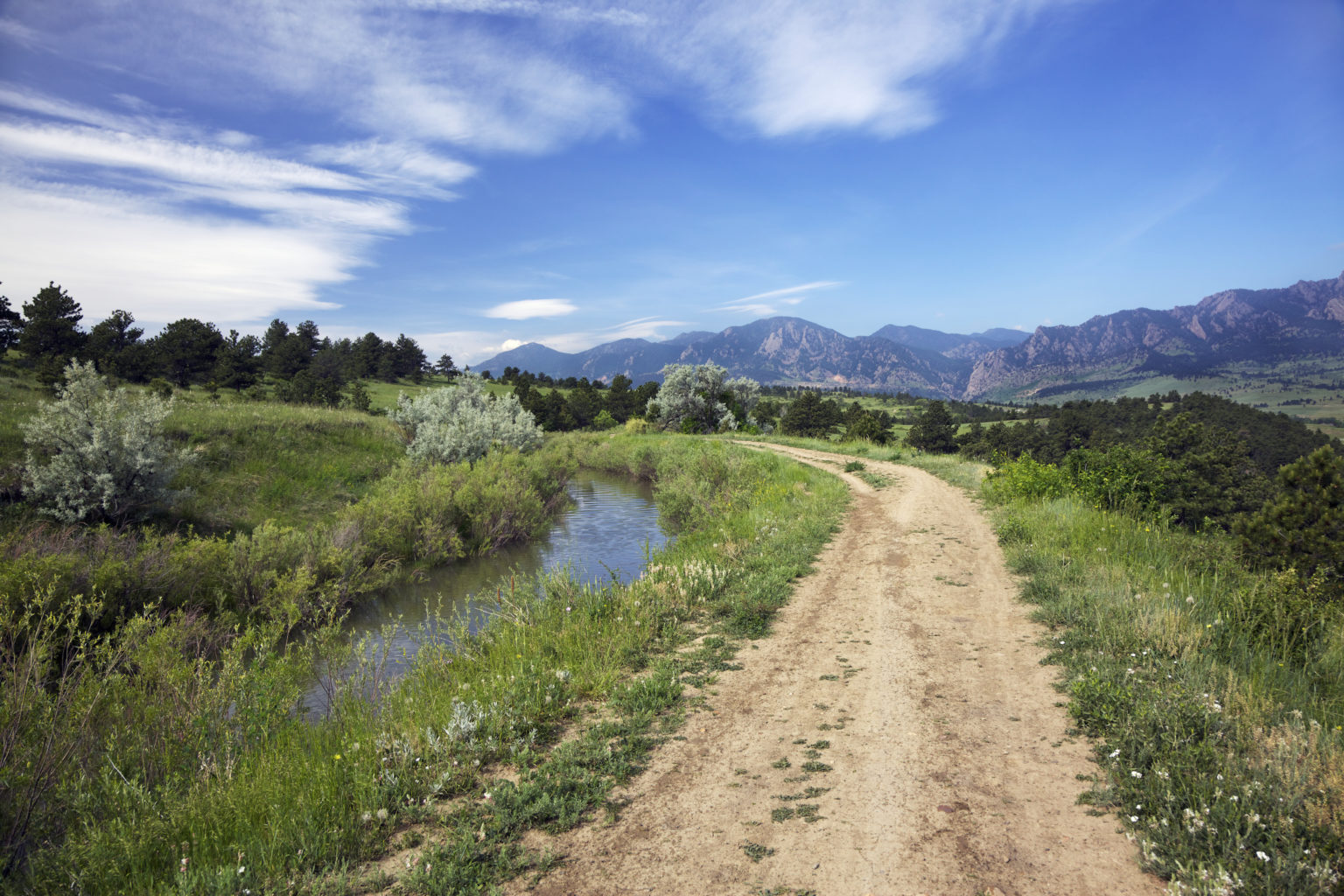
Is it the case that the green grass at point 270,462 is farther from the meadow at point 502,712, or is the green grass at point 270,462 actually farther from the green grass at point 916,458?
the green grass at point 916,458

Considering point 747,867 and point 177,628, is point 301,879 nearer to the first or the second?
point 747,867

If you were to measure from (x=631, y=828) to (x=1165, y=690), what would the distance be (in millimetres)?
4705

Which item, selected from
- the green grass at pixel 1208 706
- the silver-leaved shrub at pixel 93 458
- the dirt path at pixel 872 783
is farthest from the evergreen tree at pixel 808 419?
the dirt path at pixel 872 783

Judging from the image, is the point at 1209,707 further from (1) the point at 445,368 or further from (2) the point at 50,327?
(1) the point at 445,368

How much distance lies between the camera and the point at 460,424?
1014 inches

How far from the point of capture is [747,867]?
3.56 meters

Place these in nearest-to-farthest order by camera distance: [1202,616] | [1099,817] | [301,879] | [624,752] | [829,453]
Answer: [301,879] < [1099,817] < [624,752] < [1202,616] < [829,453]

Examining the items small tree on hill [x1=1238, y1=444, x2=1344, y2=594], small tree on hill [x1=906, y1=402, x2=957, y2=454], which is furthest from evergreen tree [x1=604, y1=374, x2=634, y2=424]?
small tree on hill [x1=1238, y1=444, x2=1344, y2=594]

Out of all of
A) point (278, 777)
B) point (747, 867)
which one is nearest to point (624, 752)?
point (747, 867)

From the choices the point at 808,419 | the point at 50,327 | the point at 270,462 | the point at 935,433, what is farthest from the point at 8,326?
the point at 935,433

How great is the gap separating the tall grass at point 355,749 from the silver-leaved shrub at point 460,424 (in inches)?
612

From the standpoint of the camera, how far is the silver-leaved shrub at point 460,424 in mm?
24016

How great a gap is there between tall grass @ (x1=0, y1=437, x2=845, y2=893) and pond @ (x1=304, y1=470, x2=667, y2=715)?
1344 millimetres

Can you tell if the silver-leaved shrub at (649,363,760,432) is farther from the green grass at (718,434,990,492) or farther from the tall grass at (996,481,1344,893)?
the tall grass at (996,481,1344,893)
